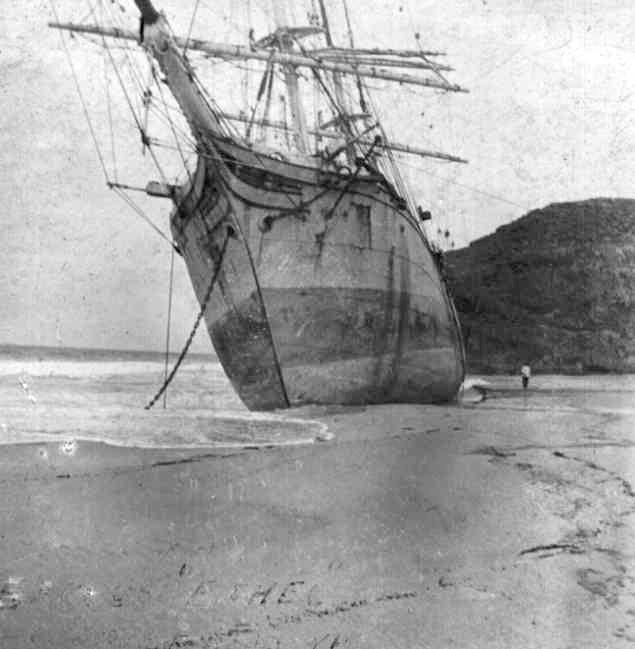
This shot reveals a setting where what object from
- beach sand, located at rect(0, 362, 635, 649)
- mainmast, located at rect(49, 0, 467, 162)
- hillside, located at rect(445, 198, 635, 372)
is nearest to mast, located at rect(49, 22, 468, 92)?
mainmast, located at rect(49, 0, 467, 162)

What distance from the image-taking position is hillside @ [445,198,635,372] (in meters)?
50.3

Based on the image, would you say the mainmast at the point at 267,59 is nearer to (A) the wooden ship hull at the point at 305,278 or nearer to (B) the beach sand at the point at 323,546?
(A) the wooden ship hull at the point at 305,278

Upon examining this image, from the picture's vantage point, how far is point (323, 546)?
3.62 metres

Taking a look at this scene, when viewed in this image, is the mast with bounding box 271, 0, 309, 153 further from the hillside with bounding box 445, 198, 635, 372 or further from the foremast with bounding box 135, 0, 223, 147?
the hillside with bounding box 445, 198, 635, 372

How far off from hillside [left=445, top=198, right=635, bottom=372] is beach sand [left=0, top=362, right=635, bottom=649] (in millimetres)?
45301

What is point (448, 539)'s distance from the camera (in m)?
3.73

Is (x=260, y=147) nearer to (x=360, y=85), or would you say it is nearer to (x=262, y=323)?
(x=262, y=323)

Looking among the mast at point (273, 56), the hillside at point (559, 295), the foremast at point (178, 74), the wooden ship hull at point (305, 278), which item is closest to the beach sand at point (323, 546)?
the wooden ship hull at point (305, 278)

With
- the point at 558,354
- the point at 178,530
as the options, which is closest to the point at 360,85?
the point at 178,530

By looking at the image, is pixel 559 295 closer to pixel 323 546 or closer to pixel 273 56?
pixel 273 56

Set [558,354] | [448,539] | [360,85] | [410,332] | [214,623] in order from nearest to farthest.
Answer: [214,623]
[448,539]
[410,332]
[360,85]
[558,354]

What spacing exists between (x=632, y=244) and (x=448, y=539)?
56768 millimetres

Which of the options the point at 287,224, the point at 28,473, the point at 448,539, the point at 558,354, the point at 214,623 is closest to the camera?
the point at 214,623

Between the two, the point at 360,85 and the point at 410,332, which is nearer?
the point at 410,332
